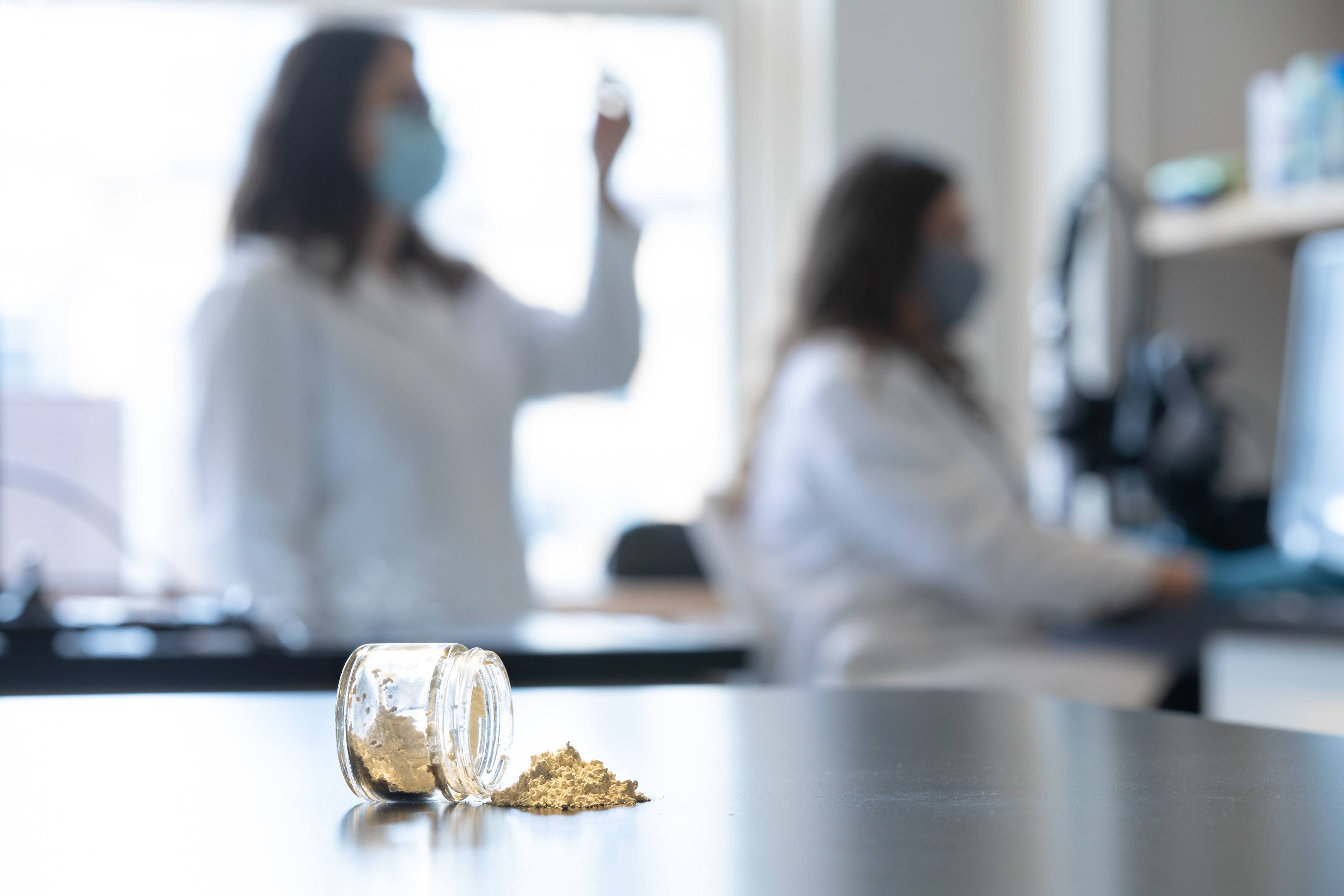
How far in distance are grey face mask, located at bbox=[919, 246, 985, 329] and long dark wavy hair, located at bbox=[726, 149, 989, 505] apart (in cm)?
2

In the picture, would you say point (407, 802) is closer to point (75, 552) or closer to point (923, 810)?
point (923, 810)

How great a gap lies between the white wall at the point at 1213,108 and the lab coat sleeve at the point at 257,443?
1773 mm

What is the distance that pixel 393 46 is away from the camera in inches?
74.5

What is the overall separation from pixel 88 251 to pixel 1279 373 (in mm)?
2412

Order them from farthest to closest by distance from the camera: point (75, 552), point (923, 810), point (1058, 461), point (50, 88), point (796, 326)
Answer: point (50, 88)
point (1058, 461)
point (796, 326)
point (75, 552)
point (923, 810)

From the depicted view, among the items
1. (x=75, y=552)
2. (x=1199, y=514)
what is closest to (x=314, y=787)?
(x=75, y=552)

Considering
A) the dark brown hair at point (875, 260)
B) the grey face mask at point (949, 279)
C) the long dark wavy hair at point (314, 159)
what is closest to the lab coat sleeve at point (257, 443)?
the long dark wavy hair at point (314, 159)

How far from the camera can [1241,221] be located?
2457 mm

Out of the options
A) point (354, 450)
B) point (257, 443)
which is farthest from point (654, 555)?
point (257, 443)

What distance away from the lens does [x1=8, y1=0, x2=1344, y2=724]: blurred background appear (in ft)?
9.40

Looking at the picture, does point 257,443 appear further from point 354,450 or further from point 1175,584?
point 1175,584

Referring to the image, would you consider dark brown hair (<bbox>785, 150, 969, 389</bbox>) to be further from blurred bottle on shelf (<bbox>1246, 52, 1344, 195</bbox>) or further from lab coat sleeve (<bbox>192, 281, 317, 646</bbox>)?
lab coat sleeve (<bbox>192, 281, 317, 646</bbox>)

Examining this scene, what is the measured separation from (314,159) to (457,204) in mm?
1565

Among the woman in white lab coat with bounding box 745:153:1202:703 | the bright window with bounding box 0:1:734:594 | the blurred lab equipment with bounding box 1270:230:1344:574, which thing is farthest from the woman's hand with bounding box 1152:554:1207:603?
the bright window with bounding box 0:1:734:594
